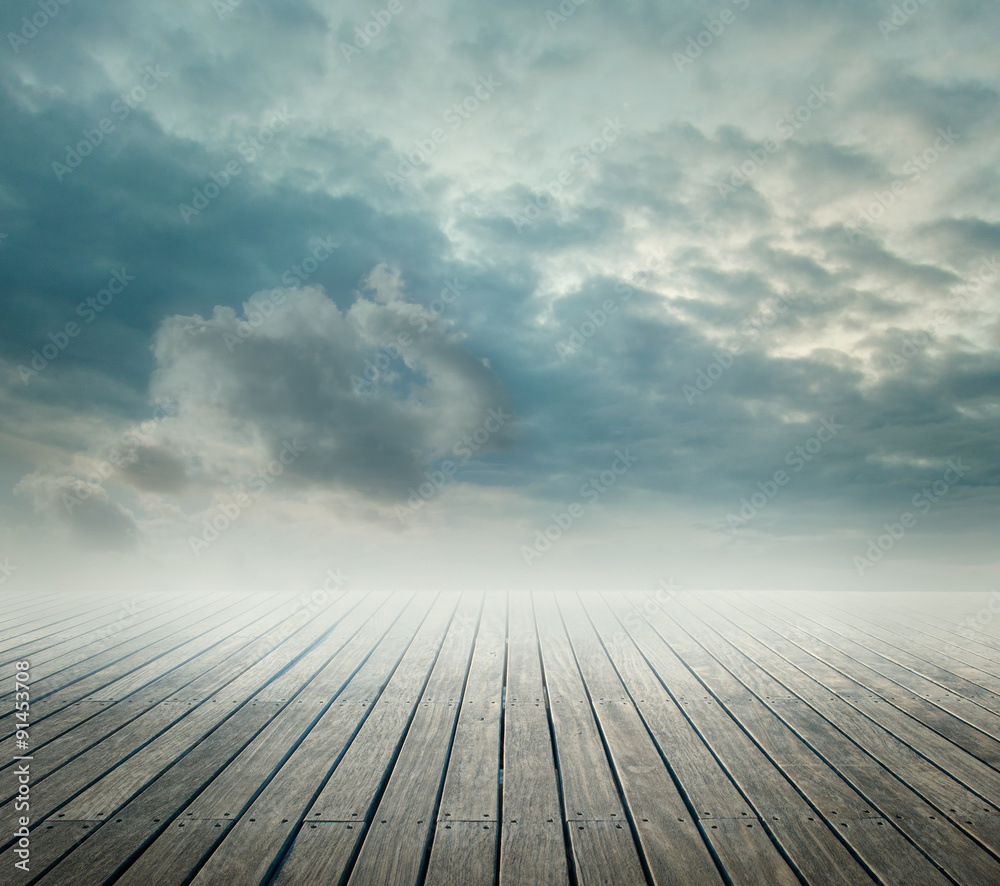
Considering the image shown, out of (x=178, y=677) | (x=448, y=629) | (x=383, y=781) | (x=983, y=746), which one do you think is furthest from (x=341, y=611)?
(x=983, y=746)

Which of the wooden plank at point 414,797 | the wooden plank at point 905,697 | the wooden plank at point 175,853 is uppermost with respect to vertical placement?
the wooden plank at point 905,697

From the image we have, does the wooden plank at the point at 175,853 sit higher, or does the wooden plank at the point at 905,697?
the wooden plank at the point at 905,697

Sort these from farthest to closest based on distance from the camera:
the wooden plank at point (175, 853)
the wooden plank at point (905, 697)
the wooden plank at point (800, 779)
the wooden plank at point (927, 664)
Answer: the wooden plank at point (927, 664) < the wooden plank at point (905, 697) < the wooden plank at point (800, 779) < the wooden plank at point (175, 853)

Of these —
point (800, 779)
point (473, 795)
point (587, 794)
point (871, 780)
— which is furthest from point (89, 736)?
point (871, 780)

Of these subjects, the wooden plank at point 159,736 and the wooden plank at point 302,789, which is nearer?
the wooden plank at point 302,789

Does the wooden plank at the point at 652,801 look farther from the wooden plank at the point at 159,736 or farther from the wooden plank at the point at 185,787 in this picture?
the wooden plank at the point at 159,736

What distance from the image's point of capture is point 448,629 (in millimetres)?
4418

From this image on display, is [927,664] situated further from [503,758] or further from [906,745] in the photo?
[503,758]

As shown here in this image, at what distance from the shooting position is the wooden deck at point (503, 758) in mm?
1556

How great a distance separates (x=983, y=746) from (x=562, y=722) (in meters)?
1.67

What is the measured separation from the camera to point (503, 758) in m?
2.17

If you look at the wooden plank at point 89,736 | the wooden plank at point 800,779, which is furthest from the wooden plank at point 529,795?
the wooden plank at point 89,736

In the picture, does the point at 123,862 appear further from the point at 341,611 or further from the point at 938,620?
the point at 938,620

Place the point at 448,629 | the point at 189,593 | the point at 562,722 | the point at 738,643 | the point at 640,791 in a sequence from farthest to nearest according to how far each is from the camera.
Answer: the point at 189,593 → the point at 448,629 → the point at 738,643 → the point at 562,722 → the point at 640,791
